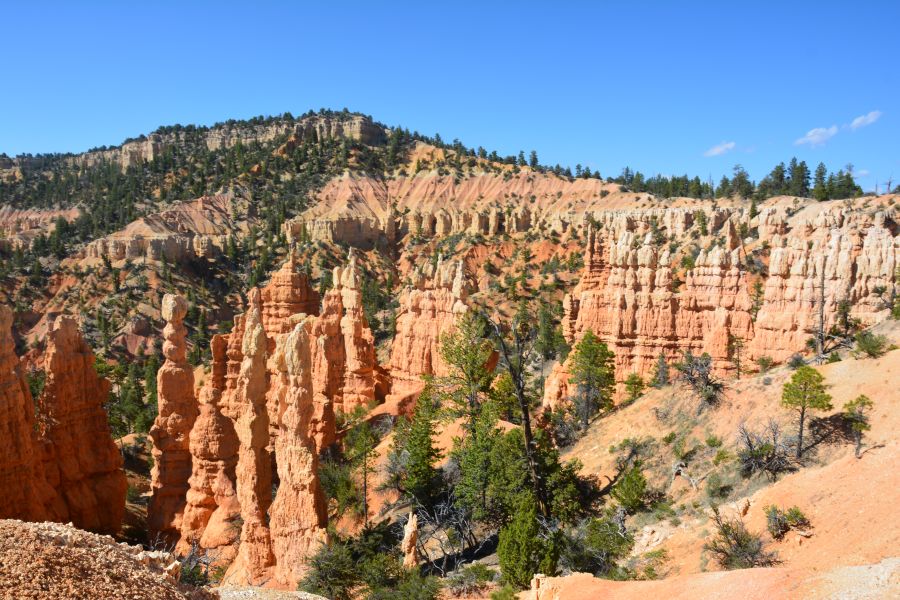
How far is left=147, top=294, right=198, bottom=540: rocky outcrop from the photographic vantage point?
25578 millimetres

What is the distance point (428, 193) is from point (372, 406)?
103075 millimetres

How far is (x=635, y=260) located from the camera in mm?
39219

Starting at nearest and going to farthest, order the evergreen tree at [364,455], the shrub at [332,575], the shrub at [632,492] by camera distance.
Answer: the shrub at [332,575] → the shrub at [632,492] → the evergreen tree at [364,455]

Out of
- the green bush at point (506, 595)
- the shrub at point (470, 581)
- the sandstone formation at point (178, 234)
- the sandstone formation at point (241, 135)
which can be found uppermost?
the sandstone formation at point (241, 135)

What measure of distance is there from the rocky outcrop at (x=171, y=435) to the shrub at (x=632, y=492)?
17537mm

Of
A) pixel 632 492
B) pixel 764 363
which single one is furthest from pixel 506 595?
pixel 764 363

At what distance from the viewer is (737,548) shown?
1571 cm

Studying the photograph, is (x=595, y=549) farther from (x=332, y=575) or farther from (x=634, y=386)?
(x=634, y=386)

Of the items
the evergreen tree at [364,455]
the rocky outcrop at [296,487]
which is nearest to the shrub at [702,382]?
the evergreen tree at [364,455]

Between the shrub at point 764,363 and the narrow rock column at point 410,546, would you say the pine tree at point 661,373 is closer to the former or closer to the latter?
the shrub at point 764,363

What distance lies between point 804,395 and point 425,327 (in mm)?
22927

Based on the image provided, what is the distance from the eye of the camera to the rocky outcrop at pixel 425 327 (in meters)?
38.1

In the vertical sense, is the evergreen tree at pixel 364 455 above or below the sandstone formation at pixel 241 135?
below

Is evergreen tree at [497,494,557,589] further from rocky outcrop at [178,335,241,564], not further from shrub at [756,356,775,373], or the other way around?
shrub at [756,356,775,373]
